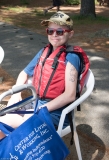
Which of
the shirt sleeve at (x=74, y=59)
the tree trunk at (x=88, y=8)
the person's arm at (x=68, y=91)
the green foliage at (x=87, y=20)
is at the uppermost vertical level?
the shirt sleeve at (x=74, y=59)

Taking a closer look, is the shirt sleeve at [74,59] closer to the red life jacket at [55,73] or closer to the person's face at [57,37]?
the red life jacket at [55,73]

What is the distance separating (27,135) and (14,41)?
675 cm

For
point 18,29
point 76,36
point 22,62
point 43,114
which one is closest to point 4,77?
point 22,62

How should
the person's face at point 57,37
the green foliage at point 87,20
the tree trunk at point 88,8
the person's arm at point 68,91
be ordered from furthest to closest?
the tree trunk at point 88,8 < the green foliage at point 87,20 < the person's face at point 57,37 < the person's arm at point 68,91

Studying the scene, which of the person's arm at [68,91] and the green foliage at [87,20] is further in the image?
the green foliage at [87,20]

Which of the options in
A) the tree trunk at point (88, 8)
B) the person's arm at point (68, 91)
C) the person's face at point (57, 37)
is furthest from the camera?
the tree trunk at point (88, 8)

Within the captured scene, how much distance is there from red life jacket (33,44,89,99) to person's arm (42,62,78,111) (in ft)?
0.25

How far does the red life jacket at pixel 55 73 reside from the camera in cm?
258

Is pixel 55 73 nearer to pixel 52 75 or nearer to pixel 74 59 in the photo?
pixel 52 75

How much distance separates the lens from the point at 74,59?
255 cm

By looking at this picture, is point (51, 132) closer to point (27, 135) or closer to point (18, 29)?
point (27, 135)

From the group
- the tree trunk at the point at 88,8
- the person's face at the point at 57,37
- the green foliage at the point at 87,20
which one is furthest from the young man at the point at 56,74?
the tree trunk at the point at 88,8

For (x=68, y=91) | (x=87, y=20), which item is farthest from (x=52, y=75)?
(x=87, y=20)

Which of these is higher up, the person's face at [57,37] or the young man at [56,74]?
the person's face at [57,37]
